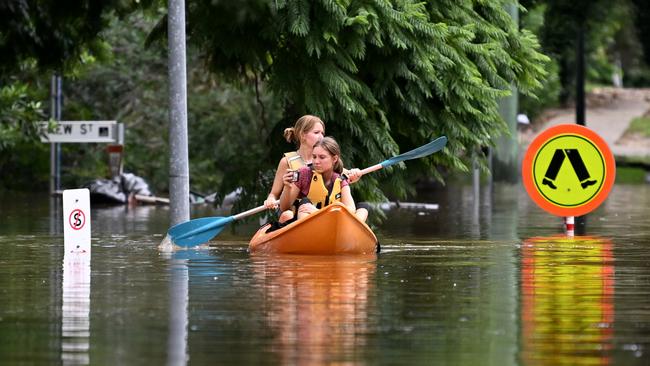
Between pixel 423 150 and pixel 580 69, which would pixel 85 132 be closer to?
pixel 580 69

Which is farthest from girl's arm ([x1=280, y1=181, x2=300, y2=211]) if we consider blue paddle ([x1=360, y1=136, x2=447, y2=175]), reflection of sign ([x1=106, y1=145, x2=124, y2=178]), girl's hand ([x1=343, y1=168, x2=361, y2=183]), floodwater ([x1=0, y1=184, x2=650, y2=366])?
reflection of sign ([x1=106, y1=145, x2=124, y2=178])

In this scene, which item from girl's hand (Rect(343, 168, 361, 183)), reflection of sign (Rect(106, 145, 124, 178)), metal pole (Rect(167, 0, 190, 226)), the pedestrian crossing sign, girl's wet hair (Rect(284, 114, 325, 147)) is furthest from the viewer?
reflection of sign (Rect(106, 145, 124, 178))

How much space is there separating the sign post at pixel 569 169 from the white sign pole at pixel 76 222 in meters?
4.80

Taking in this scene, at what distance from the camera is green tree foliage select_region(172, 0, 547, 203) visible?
2019cm

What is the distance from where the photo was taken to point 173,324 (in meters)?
11.2

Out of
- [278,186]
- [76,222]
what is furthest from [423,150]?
[76,222]

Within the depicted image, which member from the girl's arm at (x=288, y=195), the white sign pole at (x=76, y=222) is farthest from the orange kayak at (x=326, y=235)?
the white sign pole at (x=76, y=222)

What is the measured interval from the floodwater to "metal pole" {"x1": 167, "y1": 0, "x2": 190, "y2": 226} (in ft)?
2.17

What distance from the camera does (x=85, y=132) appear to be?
124 ft

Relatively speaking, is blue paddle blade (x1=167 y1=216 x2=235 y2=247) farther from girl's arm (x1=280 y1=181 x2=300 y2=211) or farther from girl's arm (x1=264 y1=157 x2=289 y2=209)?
girl's arm (x1=280 y1=181 x2=300 y2=211)

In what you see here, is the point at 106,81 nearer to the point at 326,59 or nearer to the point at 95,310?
the point at 326,59

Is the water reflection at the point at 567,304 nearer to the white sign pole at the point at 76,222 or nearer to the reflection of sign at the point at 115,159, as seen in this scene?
the white sign pole at the point at 76,222

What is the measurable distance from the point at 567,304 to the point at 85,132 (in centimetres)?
2619

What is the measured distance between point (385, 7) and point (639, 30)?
3923 centimetres
